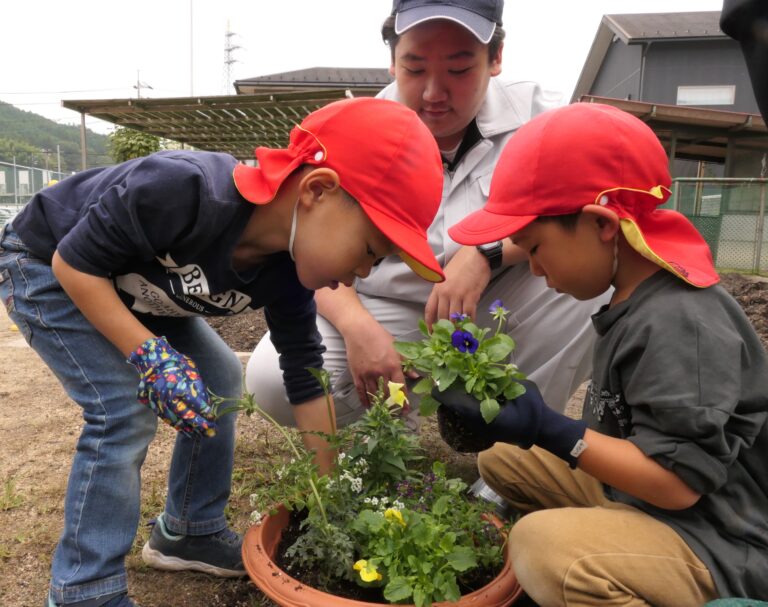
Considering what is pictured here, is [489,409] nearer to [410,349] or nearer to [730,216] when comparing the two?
[410,349]

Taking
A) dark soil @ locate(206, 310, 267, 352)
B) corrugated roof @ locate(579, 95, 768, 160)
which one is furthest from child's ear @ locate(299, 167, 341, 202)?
corrugated roof @ locate(579, 95, 768, 160)

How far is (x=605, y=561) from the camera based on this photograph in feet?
3.87

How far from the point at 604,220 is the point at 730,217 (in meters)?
9.27

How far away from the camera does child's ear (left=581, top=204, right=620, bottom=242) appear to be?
1.22 metres

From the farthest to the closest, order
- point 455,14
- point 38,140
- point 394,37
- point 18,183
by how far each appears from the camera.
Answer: point 38,140 < point 18,183 < point 394,37 < point 455,14

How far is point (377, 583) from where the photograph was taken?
1.27 m

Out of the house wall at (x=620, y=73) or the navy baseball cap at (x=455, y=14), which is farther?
the house wall at (x=620, y=73)

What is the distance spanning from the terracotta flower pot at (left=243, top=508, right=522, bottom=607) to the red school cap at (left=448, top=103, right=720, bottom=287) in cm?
69

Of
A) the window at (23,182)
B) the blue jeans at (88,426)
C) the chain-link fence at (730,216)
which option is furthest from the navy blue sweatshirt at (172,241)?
the window at (23,182)

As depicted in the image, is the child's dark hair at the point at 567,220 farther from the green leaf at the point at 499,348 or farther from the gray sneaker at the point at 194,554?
the gray sneaker at the point at 194,554

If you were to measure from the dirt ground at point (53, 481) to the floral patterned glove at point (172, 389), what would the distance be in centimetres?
45

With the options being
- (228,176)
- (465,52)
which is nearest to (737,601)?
(228,176)

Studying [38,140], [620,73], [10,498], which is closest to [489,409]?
[10,498]

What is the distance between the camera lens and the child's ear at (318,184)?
1.25 m
